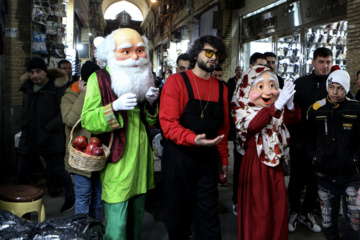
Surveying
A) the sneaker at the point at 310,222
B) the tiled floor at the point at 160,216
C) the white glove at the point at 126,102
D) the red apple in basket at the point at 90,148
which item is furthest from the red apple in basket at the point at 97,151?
the sneaker at the point at 310,222

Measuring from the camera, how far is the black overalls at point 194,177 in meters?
2.67

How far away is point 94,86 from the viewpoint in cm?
252

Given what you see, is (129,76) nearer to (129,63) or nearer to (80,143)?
(129,63)

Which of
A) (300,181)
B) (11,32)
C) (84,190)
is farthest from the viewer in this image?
(11,32)

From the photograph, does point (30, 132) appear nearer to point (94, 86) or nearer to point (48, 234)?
point (94, 86)

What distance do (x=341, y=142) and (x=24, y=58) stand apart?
5.28 metres

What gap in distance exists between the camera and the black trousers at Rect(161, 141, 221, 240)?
2.68 meters

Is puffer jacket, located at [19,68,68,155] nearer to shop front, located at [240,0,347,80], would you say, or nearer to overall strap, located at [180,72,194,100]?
overall strap, located at [180,72,194,100]

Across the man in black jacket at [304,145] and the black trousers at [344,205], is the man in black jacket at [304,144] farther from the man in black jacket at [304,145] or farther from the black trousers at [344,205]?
the black trousers at [344,205]

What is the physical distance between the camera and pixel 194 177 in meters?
2.71

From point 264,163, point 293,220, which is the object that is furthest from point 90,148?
point 293,220

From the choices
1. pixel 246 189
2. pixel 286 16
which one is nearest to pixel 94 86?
pixel 246 189

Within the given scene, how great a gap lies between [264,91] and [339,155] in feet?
3.20

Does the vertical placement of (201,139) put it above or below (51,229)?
above
